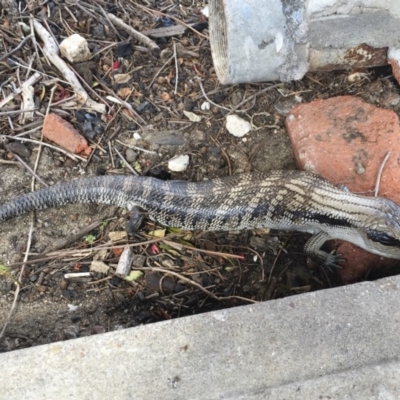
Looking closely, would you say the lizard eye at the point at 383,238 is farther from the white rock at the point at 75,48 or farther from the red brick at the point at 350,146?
the white rock at the point at 75,48

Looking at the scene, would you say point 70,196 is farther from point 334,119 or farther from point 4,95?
point 334,119

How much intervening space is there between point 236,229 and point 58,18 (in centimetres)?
260

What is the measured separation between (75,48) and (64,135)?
0.81 m

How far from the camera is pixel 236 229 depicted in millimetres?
4133

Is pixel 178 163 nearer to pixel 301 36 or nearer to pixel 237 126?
pixel 237 126

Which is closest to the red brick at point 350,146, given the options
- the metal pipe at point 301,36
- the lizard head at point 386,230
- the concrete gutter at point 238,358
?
the lizard head at point 386,230

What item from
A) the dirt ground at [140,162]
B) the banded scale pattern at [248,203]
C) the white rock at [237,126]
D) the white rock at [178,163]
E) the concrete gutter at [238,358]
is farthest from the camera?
the white rock at [237,126]

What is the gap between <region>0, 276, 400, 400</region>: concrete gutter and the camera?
2.84 m

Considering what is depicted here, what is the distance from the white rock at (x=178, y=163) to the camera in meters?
4.36

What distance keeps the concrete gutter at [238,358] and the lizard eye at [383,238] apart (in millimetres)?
645

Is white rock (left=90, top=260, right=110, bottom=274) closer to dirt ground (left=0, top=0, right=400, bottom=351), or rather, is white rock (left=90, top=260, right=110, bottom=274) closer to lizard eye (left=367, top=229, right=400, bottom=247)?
dirt ground (left=0, top=0, right=400, bottom=351)

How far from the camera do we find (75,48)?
4.63m

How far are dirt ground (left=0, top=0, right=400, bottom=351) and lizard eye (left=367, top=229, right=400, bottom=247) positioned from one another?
36cm

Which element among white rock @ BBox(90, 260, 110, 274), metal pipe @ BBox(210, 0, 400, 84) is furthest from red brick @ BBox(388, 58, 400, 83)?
white rock @ BBox(90, 260, 110, 274)
